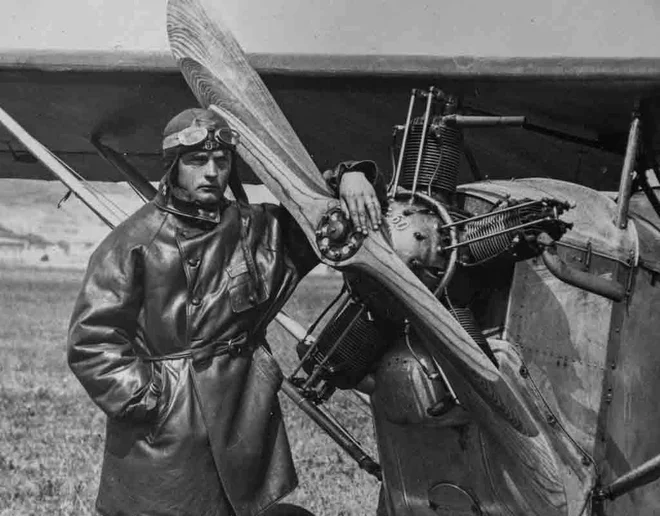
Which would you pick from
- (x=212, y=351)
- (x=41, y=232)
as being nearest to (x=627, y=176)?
(x=212, y=351)

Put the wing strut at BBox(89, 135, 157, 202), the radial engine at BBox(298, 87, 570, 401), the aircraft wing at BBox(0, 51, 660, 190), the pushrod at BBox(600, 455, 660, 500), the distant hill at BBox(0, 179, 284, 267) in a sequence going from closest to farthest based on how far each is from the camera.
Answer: the radial engine at BBox(298, 87, 570, 401)
the pushrod at BBox(600, 455, 660, 500)
the aircraft wing at BBox(0, 51, 660, 190)
the wing strut at BBox(89, 135, 157, 202)
the distant hill at BBox(0, 179, 284, 267)

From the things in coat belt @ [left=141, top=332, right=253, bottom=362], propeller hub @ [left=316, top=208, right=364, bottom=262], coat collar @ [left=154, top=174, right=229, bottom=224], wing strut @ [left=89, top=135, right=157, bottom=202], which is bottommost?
wing strut @ [left=89, top=135, right=157, bottom=202]

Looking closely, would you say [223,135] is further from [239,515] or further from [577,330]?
[577,330]

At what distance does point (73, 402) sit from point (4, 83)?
8.29 m

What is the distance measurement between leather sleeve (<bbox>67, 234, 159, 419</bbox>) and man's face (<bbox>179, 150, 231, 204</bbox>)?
35 centimetres

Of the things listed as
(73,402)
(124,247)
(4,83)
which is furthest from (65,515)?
(73,402)

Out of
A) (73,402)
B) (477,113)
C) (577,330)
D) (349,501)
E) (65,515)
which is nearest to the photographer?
(577,330)

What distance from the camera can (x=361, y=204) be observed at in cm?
438

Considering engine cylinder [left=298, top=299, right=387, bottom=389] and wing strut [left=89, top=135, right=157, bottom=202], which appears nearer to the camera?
engine cylinder [left=298, top=299, right=387, bottom=389]

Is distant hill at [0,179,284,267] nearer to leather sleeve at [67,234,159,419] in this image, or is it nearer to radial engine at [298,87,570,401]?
radial engine at [298,87,570,401]

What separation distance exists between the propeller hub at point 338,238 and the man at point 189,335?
0.06m

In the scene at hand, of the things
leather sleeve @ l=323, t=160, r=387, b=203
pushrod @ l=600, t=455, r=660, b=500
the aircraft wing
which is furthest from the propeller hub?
pushrod @ l=600, t=455, r=660, b=500

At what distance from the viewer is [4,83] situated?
20.8 feet

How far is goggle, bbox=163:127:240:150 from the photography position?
4504 mm
